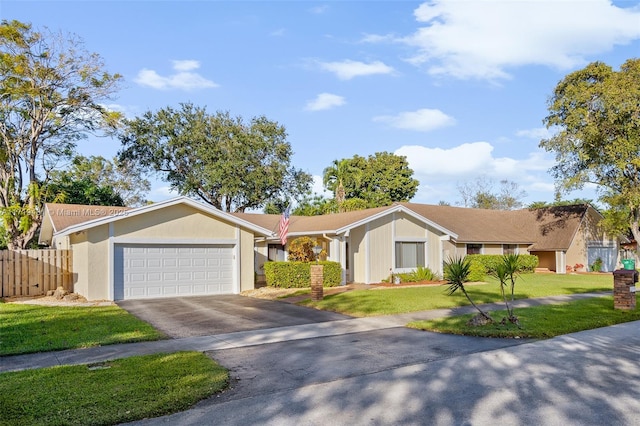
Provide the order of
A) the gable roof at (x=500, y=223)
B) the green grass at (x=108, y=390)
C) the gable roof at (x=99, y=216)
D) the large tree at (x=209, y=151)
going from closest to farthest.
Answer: the green grass at (x=108, y=390)
the gable roof at (x=99, y=216)
the gable roof at (x=500, y=223)
the large tree at (x=209, y=151)

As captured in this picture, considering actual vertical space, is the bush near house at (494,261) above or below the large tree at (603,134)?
below

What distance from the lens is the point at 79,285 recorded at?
706 inches

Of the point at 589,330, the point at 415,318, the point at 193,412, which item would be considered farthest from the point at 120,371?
the point at 589,330

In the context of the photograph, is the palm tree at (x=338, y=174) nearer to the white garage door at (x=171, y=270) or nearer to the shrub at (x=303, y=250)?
the shrub at (x=303, y=250)

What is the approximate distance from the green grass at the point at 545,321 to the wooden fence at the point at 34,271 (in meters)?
14.0

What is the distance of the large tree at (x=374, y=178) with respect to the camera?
4725 centimetres

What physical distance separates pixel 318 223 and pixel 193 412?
66.4 feet

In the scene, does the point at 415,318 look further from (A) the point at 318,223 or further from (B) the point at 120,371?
(A) the point at 318,223

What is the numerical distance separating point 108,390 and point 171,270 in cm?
1268

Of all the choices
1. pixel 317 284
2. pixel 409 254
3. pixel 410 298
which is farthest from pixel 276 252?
pixel 410 298

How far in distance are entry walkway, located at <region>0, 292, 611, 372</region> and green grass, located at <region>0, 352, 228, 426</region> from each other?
2.15 feet

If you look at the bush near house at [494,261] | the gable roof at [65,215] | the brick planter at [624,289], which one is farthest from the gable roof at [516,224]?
the gable roof at [65,215]

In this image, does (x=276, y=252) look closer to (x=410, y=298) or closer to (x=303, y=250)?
(x=303, y=250)

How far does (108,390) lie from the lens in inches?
244
